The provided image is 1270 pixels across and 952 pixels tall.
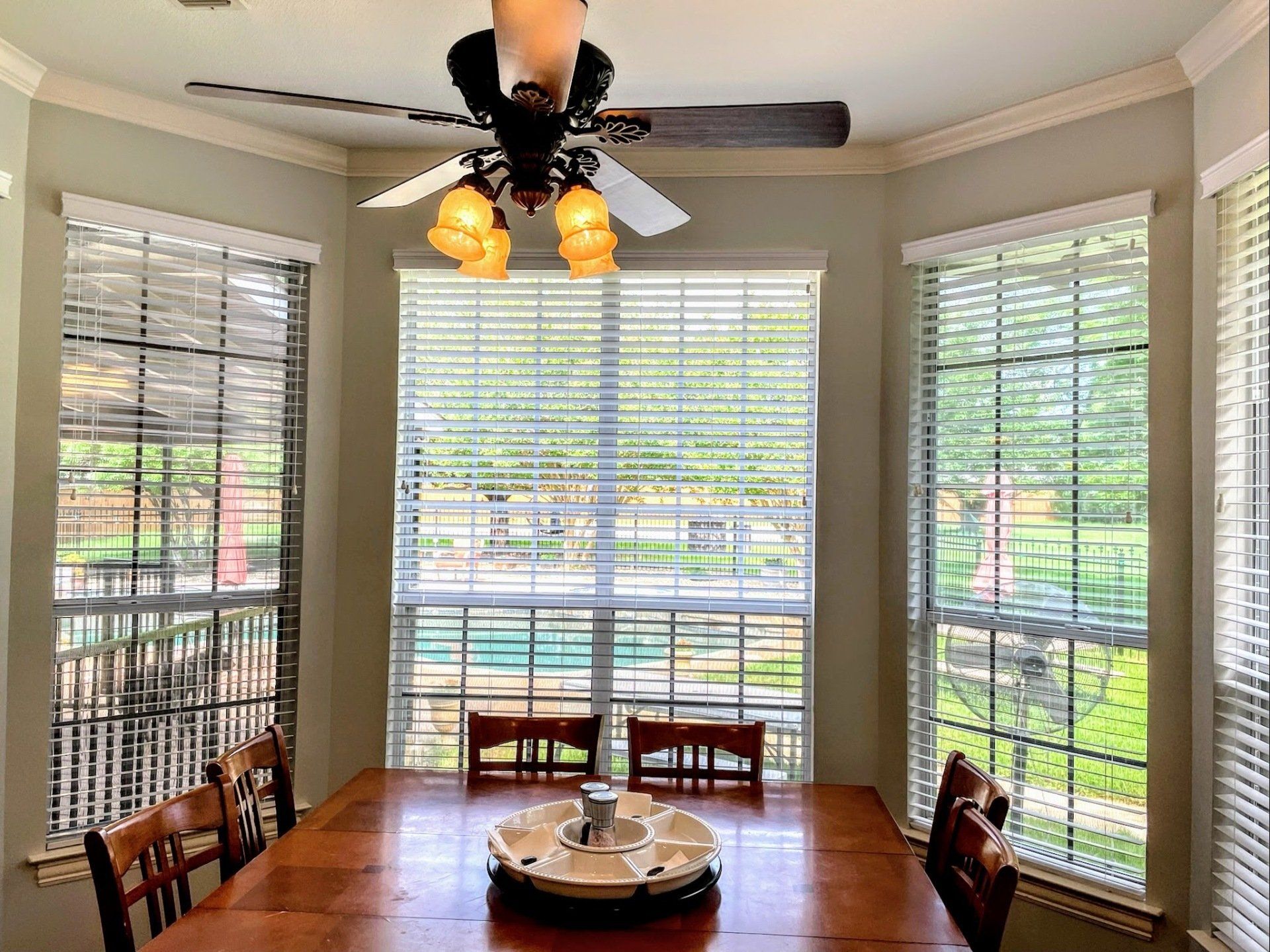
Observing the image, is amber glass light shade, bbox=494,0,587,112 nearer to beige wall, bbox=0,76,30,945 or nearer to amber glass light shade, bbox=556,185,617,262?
amber glass light shade, bbox=556,185,617,262

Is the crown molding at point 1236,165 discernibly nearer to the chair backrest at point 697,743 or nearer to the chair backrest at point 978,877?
the chair backrest at point 978,877

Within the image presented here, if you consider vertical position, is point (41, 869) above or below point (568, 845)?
below

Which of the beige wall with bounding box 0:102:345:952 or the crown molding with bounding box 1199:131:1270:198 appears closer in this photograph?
the crown molding with bounding box 1199:131:1270:198

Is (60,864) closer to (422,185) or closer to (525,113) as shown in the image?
(422,185)

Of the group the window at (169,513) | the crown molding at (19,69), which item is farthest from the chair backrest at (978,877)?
the crown molding at (19,69)

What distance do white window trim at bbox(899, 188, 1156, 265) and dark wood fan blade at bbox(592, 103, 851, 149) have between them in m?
1.24

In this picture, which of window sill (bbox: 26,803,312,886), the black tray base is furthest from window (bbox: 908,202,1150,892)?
window sill (bbox: 26,803,312,886)

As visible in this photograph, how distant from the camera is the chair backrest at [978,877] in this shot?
1.53 metres

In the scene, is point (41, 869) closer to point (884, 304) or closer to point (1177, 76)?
point (884, 304)

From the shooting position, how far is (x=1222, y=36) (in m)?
2.16

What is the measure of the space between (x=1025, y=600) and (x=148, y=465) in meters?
2.89

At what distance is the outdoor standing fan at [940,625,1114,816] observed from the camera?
8.49ft

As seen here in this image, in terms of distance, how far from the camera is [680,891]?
65.5 inches

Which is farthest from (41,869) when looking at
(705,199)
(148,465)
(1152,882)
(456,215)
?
(1152,882)
